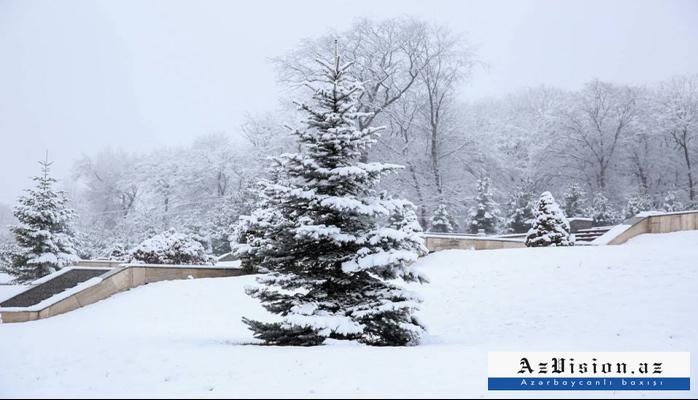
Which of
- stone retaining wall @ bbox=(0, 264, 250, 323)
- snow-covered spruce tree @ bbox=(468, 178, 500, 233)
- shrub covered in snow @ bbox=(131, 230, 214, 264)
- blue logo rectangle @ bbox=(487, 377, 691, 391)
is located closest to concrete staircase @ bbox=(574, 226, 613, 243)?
stone retaining wall @ bbox=(0, 264, 250, 323)

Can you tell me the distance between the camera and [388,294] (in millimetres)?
10188

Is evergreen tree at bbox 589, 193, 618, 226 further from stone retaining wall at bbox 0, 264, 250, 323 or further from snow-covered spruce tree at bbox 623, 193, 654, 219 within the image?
stone retaining wall at bbox 0, 264, 250, 323

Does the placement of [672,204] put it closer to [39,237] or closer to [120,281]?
[120,281]

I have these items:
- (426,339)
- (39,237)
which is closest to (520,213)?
(39,237)

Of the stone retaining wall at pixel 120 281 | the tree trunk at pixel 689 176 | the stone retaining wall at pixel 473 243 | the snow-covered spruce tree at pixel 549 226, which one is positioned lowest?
the stone retaining wall at pixel 120 281

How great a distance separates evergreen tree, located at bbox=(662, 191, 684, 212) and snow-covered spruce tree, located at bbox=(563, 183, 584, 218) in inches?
198

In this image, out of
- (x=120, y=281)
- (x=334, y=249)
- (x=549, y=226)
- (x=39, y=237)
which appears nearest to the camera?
(x=334, y=249)

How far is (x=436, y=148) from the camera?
36469 mm

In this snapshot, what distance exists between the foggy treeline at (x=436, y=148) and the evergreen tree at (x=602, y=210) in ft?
2.11

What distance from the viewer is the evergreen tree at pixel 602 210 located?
36.3m

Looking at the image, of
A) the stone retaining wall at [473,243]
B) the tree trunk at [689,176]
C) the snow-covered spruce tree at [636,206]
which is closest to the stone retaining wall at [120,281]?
the stone retaining wall at [473,243]

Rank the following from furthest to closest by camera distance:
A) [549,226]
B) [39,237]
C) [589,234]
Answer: [39,237]
[589,234]
[549,226]

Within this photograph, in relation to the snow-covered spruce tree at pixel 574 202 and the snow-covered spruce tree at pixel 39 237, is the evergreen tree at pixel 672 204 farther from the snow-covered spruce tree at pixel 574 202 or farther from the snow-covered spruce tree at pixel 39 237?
the snow-covered spruce tree at pixel 39 237

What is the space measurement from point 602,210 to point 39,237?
103 feet
